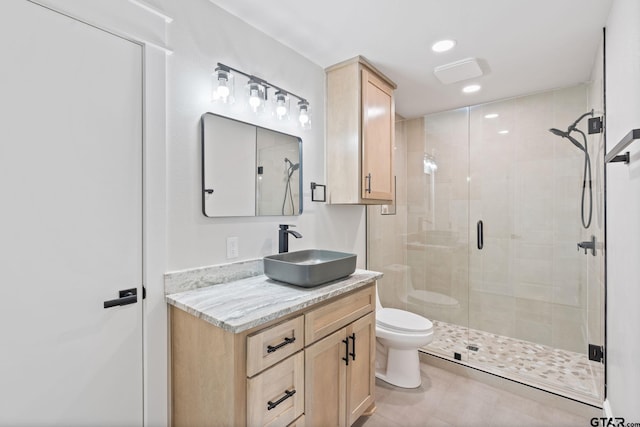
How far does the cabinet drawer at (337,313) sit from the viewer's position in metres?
1.42

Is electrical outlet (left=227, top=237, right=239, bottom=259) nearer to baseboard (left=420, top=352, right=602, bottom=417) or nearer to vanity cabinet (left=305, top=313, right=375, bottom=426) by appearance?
vanity cabinet (left=305, top=313, right=375, bottom=426)

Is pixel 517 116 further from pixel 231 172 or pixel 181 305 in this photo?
pixel 181 305

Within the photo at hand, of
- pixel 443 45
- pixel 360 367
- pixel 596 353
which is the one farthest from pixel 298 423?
pixel 443 45

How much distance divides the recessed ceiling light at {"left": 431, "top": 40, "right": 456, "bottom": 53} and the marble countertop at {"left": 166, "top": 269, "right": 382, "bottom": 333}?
157 cm

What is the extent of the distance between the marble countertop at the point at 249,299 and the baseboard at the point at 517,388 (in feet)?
4.82

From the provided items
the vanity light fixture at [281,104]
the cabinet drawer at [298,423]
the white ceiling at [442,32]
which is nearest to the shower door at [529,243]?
the white ceiling at [442,32]

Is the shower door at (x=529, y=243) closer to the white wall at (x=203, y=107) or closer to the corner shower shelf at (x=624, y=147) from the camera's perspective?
the corner shower shelf at (x=624, y=147)

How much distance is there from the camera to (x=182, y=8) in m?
1.46

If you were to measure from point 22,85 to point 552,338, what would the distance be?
402 centimetres

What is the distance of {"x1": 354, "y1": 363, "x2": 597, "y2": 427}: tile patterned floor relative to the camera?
194cm

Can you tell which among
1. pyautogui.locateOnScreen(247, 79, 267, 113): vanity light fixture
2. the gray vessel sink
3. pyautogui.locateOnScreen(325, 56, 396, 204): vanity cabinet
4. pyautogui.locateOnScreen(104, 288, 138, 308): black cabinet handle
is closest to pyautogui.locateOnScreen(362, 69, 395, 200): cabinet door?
pyautogui.locateOnScreen(325, 56, 396, 204): vanity cabinet

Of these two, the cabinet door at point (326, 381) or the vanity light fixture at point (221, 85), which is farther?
the vanity light fixture at point (221, 85)

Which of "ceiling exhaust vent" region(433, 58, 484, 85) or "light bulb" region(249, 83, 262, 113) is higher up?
"ceiling exhaust vent" region(433, 58, 484, 85)

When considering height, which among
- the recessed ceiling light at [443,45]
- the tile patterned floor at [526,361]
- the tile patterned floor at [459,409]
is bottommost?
the tile patterned floor at [459,409]
